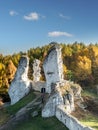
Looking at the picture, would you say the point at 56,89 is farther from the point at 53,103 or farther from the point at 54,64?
the point at 54,64

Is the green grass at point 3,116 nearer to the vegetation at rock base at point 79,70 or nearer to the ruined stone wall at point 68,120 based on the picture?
the ruined stone wall at point 68,120

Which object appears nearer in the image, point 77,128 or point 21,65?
point 77,128

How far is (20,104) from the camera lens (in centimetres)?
5722

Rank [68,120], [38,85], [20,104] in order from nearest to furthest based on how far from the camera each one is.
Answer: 1. [68,120]
2. [20,104]
3. [38,85]

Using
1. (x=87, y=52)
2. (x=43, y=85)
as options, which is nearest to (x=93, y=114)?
(x=43, y=85)

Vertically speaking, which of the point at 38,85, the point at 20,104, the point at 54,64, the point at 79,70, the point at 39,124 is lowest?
the point at 39,124

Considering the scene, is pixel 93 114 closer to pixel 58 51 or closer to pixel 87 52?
pixel 58 51

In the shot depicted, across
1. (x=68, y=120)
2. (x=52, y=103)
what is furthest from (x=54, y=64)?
(x=68, y=120)

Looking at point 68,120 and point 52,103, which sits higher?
point 52,103

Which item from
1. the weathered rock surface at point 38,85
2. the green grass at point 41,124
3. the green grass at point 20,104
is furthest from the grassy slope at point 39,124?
the weathered rock surface at point 38,85

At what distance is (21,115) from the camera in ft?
164

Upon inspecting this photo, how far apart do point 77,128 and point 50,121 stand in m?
7.58

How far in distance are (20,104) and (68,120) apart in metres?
16.8

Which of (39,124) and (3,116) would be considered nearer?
(39,124)
